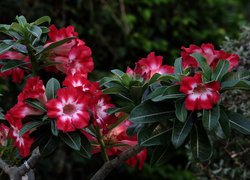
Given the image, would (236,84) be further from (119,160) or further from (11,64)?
(11,64)

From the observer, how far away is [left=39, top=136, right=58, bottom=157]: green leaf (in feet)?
5.22

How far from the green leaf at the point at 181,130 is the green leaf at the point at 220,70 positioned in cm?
13

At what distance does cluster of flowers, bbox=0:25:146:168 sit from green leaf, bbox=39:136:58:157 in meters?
0.04

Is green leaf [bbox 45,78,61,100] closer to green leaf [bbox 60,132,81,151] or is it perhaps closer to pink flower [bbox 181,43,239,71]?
green leaf [bbox 60,132,81,151]

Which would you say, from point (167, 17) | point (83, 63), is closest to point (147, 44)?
point (167, 17)

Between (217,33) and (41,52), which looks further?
(217,33)

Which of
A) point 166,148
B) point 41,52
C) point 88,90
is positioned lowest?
point 166,148

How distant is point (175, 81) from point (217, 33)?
259 cm

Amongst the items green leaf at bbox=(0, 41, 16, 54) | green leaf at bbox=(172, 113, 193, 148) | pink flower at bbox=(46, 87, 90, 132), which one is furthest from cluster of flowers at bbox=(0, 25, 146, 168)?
green leaf at bbox=(172, 113, 193, 148)

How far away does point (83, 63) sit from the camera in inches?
70.9

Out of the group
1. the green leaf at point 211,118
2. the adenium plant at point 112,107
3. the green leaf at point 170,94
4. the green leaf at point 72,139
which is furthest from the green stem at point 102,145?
the green leaf at point 211,118

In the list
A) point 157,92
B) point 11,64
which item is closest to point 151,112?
point 157,92

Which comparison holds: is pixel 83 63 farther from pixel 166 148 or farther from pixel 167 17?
pixel 167 17

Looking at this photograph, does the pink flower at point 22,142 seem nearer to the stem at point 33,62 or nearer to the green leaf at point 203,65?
the stem at point 33,62
